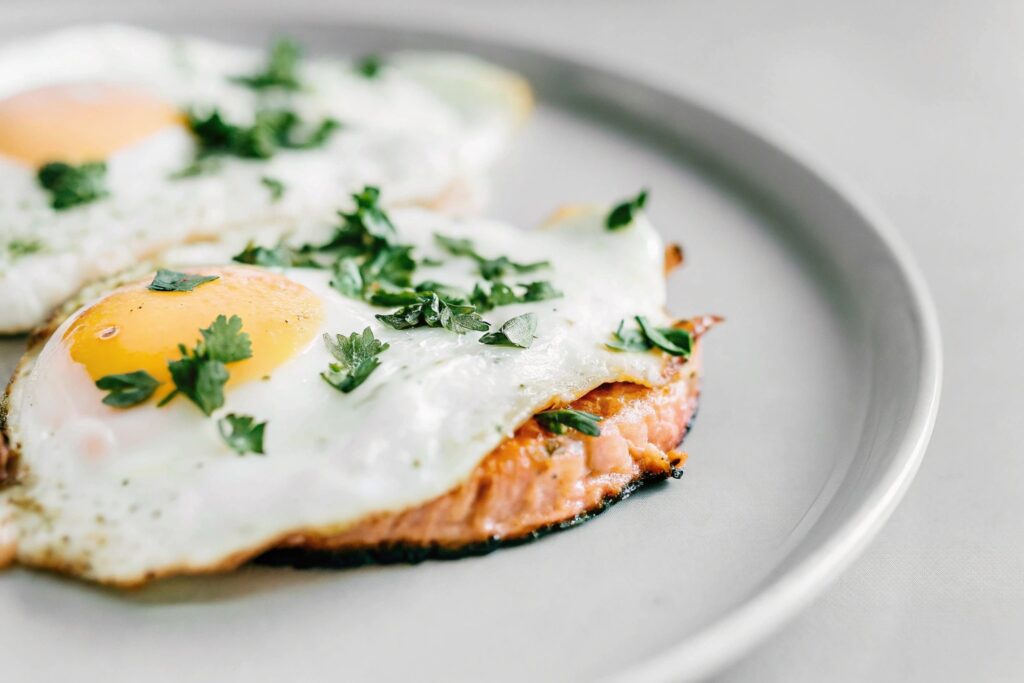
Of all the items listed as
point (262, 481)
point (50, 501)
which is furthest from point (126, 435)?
point (262, 481)

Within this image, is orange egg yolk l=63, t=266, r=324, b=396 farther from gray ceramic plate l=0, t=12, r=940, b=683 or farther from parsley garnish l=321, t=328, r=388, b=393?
gray ceramic plate l=0, t=12, r=940, b=683

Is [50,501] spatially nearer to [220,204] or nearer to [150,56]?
[220,204]

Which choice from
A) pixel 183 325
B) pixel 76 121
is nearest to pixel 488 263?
pixel 183 325

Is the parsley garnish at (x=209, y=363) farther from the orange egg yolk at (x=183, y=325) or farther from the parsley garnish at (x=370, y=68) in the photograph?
the parsley garnish at (x=370, y=68)

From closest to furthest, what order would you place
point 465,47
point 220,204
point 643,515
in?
1. point 643,515
2. point 220,204
3. point 465,47

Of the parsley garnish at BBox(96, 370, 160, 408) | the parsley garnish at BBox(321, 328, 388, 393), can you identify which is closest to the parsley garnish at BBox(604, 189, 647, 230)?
the parsley garnish at BBox(321, 328, 388, 393)

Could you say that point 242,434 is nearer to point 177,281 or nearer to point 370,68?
point 177,281
